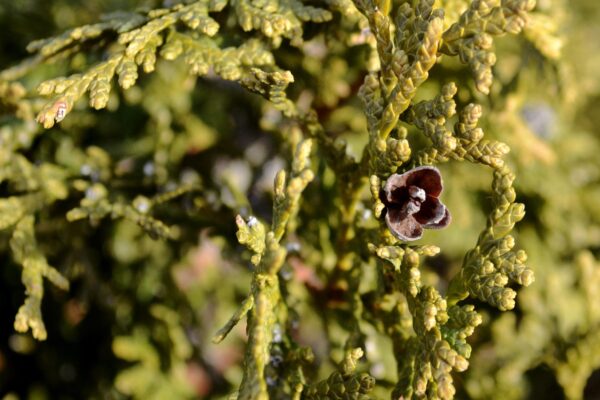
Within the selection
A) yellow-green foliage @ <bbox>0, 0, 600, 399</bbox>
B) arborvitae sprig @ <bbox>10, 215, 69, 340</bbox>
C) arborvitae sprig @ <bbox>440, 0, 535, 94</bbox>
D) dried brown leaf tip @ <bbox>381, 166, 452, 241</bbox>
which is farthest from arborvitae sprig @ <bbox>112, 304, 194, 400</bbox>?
arborvitae sprig @ <bbox>440, 0, 535, 94</bbox>

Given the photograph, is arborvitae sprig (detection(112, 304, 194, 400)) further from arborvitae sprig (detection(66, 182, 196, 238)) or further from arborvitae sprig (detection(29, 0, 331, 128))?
arborvitae sprig (detection(29, 0, 331, 128))

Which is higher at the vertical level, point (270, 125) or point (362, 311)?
point (270, 125)

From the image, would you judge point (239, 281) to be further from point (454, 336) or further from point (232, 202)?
point (454, 336)

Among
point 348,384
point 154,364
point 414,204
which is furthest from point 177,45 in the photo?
point 154,364

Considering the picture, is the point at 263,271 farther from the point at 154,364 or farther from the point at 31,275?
the point at 154,364

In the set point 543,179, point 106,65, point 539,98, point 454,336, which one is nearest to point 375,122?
point 454,336
